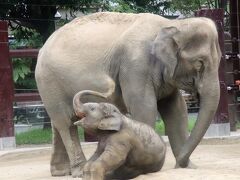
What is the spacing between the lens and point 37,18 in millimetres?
17266

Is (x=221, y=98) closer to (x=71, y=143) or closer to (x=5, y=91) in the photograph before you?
(x=5, y=91)

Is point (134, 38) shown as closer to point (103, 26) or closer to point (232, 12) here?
point (103, 26)

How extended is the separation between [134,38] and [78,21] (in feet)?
3.71

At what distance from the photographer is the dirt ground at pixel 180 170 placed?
6719 mm

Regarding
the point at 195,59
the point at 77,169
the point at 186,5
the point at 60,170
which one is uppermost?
the point at 195,59

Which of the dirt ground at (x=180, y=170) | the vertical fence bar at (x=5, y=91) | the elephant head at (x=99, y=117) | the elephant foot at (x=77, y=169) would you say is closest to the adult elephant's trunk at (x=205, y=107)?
the dirt ground at (x=180, y=170)

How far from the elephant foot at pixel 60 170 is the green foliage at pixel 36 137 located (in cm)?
524

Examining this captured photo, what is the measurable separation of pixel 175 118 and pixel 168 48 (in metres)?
1.06

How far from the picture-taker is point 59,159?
8953 millimetres

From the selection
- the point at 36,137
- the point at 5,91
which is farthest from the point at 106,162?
the point at 36,137

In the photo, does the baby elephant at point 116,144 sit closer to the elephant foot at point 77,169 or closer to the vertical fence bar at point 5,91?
the elephant foot at point 77,169

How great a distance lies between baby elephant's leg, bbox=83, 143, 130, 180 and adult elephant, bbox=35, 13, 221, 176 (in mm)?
874

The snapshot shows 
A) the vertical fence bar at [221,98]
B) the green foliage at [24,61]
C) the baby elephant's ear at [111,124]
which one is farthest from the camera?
the green foliage at [24,61]

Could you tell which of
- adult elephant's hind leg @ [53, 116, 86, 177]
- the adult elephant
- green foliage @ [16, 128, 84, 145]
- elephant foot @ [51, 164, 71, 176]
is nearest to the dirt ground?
elephant foot @ [51, 164, 71, 176]
